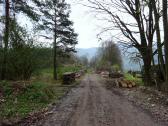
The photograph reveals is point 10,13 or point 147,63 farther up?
point 10,13

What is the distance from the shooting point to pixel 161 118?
1212 cm

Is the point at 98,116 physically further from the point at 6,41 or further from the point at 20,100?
the point at 6,41

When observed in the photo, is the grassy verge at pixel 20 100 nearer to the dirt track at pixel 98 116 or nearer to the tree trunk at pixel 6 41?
the dirt track at pixel 98 116

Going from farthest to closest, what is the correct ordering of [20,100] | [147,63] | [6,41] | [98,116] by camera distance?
1. [147,63]
2. [6,41]
3. [20,100]
4. [98,116]

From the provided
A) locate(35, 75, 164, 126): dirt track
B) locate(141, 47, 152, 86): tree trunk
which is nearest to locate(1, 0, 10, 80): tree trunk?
locate(35, 75, 164, 126): dirt track

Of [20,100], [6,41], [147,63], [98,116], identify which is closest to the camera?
[98,116]

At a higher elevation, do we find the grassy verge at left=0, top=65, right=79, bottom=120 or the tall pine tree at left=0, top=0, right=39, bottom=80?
the tall pine tree at left=0, top=0, right=39, bottom=80

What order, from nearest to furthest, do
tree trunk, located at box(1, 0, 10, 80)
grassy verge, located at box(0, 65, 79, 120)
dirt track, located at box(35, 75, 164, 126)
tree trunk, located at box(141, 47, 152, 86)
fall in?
dirt track, located at box(35, 75, 164, 126)
grassy verge, located at box(0, 65, 79, 120)
tree trunk, located at box(1, 0, 10, 80)
tree trunk, located at box(141, 47, 152, 86)

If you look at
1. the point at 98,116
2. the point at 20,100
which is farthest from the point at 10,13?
the point at 98,116

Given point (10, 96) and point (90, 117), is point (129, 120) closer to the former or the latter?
point (90, 117)

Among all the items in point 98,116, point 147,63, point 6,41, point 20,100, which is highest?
point 6,41

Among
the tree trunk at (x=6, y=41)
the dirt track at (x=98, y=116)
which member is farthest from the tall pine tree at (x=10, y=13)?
the dirt track at (x=98, y=116)

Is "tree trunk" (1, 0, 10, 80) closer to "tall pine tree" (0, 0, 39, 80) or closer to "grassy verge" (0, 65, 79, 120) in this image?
"tall pine tree" (0, 0, 39, 80)

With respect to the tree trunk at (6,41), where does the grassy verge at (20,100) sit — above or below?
below
